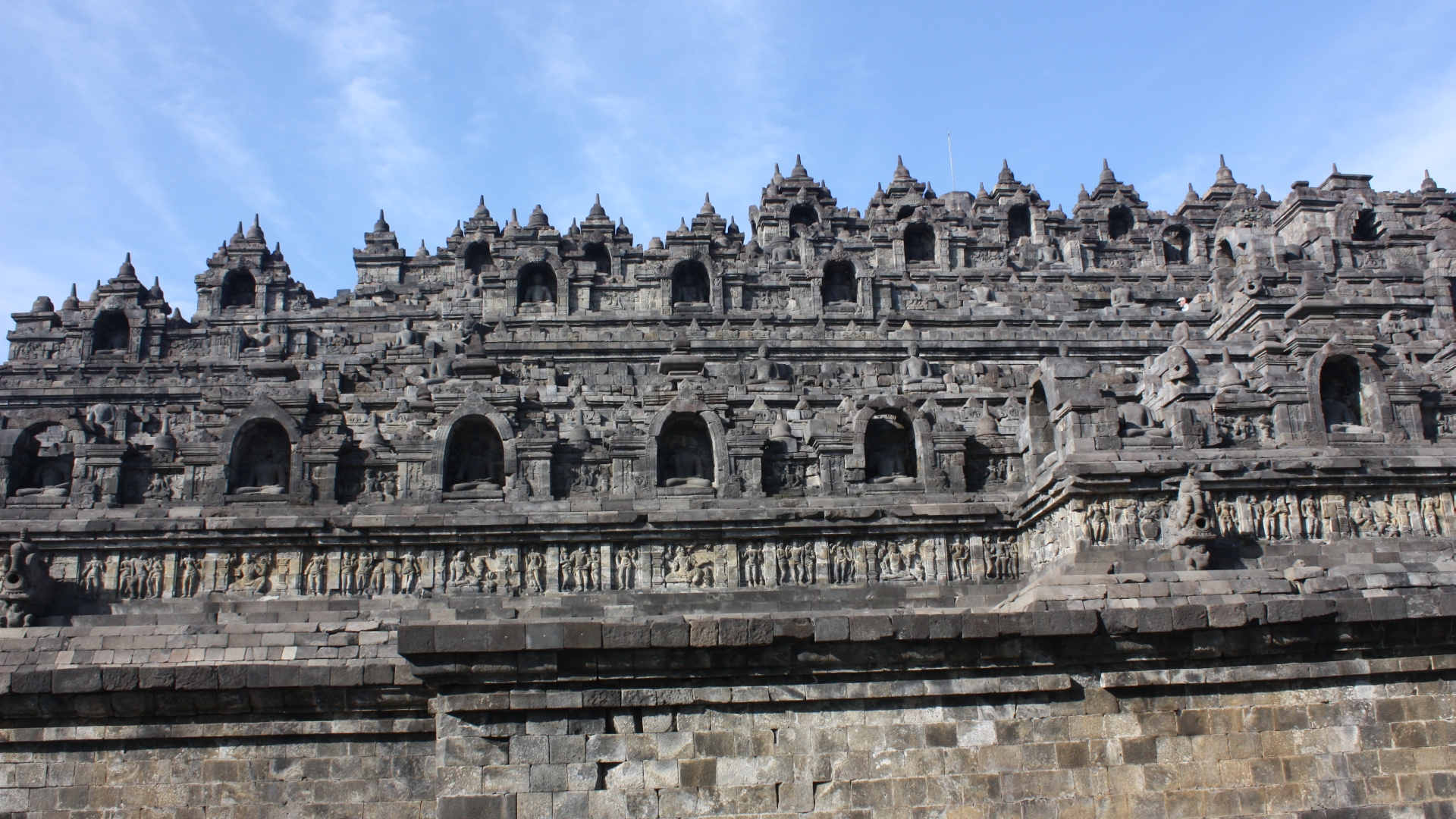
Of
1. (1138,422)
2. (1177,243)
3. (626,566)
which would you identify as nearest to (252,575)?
(626,566)

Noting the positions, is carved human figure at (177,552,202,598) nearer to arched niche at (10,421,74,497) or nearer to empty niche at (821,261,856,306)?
arched niche at (10,421,74,497)

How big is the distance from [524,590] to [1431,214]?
102ft

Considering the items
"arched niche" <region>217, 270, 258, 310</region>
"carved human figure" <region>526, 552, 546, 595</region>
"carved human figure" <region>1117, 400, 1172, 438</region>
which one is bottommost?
"carved human figure" <region>526, 552, 546, 595</region>

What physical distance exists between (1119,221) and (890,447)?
21933 mm

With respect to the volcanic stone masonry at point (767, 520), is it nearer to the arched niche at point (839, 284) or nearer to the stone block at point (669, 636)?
the stone block at point (669, 636)

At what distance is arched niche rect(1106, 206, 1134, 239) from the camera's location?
1549 inches

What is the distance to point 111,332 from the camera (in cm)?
3475

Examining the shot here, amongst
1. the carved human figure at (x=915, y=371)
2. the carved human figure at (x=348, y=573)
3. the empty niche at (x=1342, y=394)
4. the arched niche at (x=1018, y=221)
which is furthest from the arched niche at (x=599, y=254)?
the empty niche at (x=1342, y=394)


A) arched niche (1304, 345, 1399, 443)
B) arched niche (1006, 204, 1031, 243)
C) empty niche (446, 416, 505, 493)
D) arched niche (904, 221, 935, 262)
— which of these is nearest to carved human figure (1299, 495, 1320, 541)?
arched niche (1304, 345, 1399, 443)

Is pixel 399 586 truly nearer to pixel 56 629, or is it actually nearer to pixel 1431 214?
pixel 56 629

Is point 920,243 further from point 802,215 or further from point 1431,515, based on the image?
point 1431,515

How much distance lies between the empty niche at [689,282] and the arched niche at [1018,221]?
10.8 metres

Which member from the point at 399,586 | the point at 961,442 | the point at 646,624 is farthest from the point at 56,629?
the point at 961,442

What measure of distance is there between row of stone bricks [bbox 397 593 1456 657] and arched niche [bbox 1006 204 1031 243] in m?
29.5
